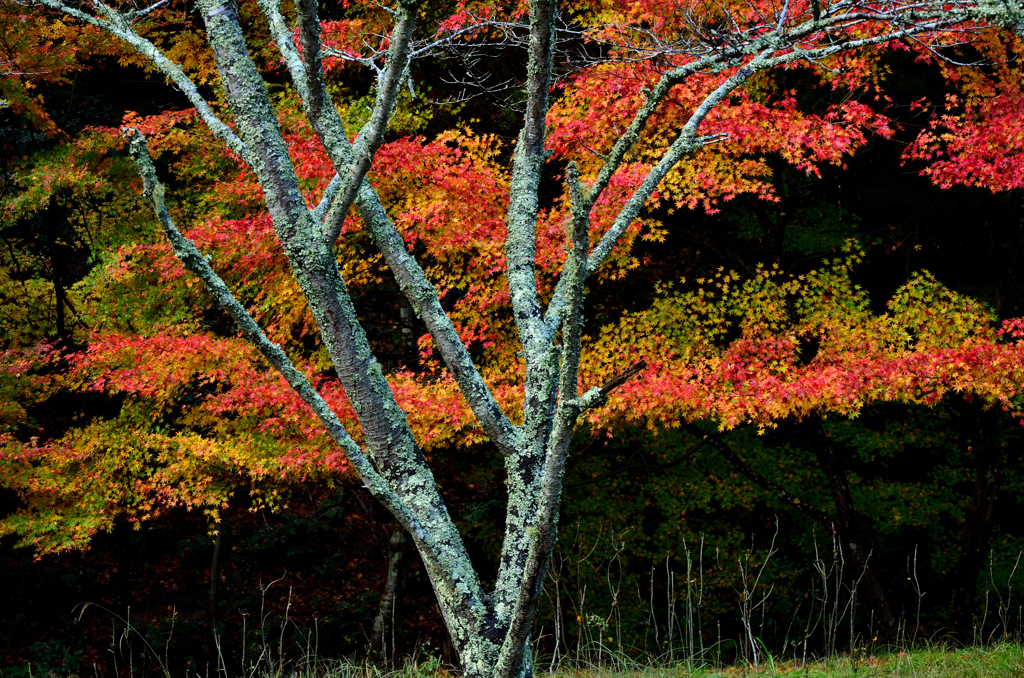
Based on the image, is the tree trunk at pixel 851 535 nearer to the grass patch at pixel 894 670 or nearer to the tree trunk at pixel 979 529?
the tree trunk at pixel 979 529

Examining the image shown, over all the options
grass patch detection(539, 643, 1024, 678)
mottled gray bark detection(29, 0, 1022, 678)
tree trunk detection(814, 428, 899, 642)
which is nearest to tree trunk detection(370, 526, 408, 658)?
grass patch detection(539, 643, 1024, 678)

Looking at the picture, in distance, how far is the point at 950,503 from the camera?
9.50 meters

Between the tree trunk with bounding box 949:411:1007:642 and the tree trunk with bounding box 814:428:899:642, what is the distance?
61 centimetres

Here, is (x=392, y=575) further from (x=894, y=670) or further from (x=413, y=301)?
(x=413, y=301)

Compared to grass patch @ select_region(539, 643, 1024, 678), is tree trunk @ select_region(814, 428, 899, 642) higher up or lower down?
lower down

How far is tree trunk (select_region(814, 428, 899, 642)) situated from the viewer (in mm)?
8195

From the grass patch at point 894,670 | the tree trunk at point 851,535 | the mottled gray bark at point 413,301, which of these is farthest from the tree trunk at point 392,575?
the mottled gray bark at point 413,301

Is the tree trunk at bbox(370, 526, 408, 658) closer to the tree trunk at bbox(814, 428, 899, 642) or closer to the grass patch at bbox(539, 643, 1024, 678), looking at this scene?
the grass patch at bbox(539, 643, 1024, 678)

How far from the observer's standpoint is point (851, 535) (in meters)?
8.38

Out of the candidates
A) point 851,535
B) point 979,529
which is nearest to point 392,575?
point 851,535

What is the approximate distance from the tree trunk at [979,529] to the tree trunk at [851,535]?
613 mm

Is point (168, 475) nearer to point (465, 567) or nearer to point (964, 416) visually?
point (465, 567)

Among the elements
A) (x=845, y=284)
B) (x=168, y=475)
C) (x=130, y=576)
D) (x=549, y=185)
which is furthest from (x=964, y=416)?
(x=130, y=576)

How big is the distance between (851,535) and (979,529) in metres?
1.30
